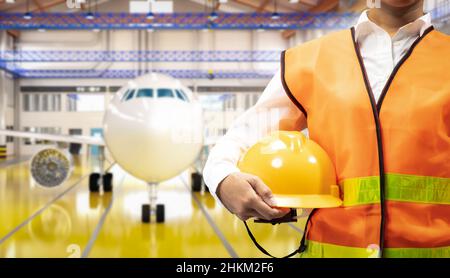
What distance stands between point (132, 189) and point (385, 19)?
8.60 m

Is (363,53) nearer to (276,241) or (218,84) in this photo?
(276,241)

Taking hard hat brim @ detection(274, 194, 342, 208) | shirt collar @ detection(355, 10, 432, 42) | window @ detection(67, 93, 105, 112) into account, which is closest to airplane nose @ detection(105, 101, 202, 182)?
window @ detection(67, 93, 105, 112)

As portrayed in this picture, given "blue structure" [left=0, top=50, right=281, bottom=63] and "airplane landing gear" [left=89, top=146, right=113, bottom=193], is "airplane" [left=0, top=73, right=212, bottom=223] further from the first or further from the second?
"airplane landing gear" [left=89, top=146, right=113, bottom=193]

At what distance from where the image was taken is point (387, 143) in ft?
3.14

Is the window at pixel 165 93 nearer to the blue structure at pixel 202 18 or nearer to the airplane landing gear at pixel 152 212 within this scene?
the blue structure at pixel 202 18

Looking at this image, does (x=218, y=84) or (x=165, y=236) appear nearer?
(x=218, y=84)

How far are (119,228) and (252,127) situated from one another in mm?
4965

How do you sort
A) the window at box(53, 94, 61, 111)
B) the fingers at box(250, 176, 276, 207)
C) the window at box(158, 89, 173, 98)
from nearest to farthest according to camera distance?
the fingers at box(250, 176, 276, 207) → the window at box(158, 89, 173, 98) → the window at box(53, 94, 61, 111)

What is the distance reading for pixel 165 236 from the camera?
5230mm

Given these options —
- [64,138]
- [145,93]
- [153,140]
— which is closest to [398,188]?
[153,140]

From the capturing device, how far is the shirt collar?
3.28ft

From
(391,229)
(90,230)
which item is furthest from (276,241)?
(90,230)

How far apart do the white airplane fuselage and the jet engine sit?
288 cm

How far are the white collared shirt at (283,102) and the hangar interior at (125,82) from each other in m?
Result: 0.19
